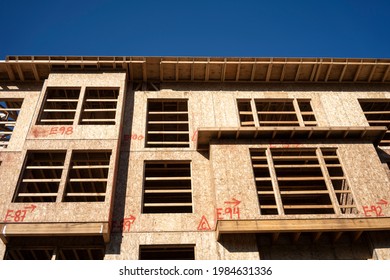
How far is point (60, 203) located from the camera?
43.3 feet

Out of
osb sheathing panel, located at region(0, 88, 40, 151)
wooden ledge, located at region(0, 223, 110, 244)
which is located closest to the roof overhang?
osb sheathing panel, located at region(0, 88, 40, 151)

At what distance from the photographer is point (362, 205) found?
1363 centimetres

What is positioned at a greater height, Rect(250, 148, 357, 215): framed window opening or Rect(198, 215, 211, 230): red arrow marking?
Rect(250, 148, 357, 215): framed window opening

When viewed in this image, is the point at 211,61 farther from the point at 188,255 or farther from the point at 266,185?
the point at 188,255

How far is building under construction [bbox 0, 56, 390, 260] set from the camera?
13047 mm

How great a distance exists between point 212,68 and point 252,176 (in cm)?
865

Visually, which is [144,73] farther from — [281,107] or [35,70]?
[281,107]

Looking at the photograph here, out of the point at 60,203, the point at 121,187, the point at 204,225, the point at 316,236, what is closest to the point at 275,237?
the point at 316,236

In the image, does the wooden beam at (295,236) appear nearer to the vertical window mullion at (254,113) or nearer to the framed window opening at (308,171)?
the framed window opening at (308,171)

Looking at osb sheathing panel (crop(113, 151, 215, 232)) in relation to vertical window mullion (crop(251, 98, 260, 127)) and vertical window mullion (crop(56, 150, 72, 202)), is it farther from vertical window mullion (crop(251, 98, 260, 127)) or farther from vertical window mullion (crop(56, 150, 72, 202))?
vertical window mullion (crop(251, 98, 260, 127))

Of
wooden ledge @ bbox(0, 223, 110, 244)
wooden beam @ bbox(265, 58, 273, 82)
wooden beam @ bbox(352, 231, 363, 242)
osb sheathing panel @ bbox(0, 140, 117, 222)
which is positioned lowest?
wooden beam @ bbox(352, 231, 363, 242)

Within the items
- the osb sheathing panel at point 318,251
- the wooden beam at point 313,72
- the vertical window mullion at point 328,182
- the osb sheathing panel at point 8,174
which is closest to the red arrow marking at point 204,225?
the osb sheathing panel at point 318,251

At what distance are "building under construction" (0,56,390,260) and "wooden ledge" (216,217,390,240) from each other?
0.04m
